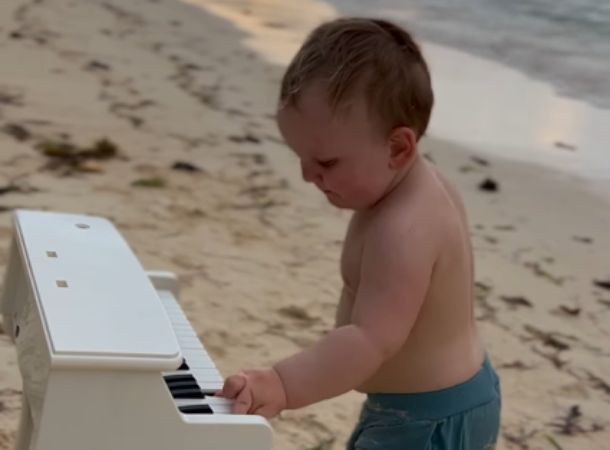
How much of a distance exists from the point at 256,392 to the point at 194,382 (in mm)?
99

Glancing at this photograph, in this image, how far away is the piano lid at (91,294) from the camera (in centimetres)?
158

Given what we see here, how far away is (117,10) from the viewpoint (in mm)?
8234

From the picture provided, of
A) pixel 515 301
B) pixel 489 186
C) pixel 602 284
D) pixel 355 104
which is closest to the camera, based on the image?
pixel 355 104

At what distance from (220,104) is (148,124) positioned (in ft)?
2.30

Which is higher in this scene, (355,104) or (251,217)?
(355,104)

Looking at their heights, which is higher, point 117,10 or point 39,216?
point 39,216

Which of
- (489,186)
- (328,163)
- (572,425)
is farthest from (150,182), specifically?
(328,163)

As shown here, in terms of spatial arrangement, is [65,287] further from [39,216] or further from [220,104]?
[220,104]

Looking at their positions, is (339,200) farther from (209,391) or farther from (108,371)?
(108,371)

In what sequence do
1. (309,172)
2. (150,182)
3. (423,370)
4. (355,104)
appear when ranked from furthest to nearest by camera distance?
(150,182) < (423,370) < (309,172) < (355,104)

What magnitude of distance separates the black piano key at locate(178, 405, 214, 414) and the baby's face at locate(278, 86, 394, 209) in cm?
46

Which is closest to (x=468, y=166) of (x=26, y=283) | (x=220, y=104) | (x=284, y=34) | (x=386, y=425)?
(x=220, y=104)

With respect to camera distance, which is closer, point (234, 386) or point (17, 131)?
point (234, 386)

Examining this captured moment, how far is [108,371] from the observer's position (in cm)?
157
